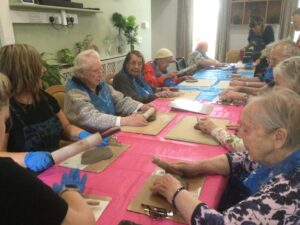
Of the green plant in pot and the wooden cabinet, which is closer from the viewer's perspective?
the green plant in pot

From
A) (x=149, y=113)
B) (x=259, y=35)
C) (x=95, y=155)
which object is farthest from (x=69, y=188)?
(x=259, y=35)

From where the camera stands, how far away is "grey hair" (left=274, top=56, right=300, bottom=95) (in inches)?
60.3

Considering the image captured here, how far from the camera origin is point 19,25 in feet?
9.41

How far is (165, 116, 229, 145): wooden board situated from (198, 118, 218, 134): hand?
3 centimetres

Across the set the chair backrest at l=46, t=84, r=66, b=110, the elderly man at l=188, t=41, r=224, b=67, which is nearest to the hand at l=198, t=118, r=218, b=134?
the chair backrest at l=46, t=84, r=66, b=110

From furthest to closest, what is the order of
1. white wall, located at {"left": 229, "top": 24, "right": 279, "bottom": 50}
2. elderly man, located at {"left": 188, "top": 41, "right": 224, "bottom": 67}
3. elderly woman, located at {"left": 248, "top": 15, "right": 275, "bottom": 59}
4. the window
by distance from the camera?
the window
white wall, located at {"left": 229, "top": 24, "right": 279, "bottom": 50}
elderly woman, located at {"left": 248, "top": 15, "right": 275, "bottom": 59}
elderly man, located at {"left": 188, "top": 41, "right": 224, "bottom": 67}

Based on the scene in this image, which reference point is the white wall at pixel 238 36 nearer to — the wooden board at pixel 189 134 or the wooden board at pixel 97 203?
the wooden board at pixel 189 134

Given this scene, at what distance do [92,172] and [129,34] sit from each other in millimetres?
4146

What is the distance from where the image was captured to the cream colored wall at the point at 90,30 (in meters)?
3.08

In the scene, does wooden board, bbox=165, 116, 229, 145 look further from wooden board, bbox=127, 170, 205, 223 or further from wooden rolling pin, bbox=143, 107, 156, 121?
wooden board, bbox=127, 170, 205, 223

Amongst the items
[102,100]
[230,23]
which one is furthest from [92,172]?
[230,23]

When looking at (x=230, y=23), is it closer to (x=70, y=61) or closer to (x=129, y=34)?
(x=129, y=34)

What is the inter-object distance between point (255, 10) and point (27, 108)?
5951 millimetres

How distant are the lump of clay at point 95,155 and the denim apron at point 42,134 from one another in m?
0.36
